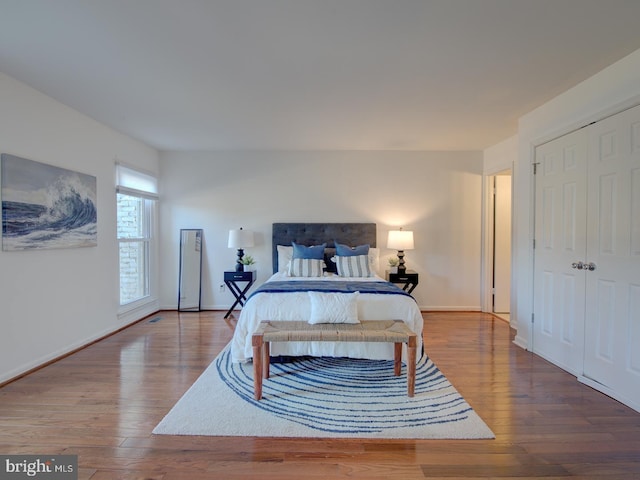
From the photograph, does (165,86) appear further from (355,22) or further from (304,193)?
(304,193)

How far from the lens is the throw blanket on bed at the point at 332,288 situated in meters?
3.09

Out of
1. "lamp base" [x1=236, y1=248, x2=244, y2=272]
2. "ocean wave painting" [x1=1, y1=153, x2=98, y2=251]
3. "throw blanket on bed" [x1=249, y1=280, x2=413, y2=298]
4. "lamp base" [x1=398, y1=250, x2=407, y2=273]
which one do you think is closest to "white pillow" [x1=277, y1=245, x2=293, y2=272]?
"lamp base" [x1=236, y1=248, x2=244, y2=272]

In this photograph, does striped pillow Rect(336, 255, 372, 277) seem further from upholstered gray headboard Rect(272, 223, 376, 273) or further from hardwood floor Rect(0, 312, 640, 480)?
hardwood floor Rect(0, 312, 640, 480)

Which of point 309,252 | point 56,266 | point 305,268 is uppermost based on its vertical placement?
point 309,252

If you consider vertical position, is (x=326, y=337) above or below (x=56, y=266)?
below

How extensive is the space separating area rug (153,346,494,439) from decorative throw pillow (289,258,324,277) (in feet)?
4.76

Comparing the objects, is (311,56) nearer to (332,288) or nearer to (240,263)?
(332,288)

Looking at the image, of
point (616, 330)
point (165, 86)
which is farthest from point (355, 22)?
point (616, 330)

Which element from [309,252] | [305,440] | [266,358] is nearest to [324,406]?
[305,440]

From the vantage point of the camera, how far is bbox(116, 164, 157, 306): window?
13.7 feet

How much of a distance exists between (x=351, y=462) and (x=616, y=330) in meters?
2.30

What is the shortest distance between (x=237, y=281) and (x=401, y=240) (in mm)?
2569

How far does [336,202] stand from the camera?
4906mm

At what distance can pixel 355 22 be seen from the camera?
1.90 m
